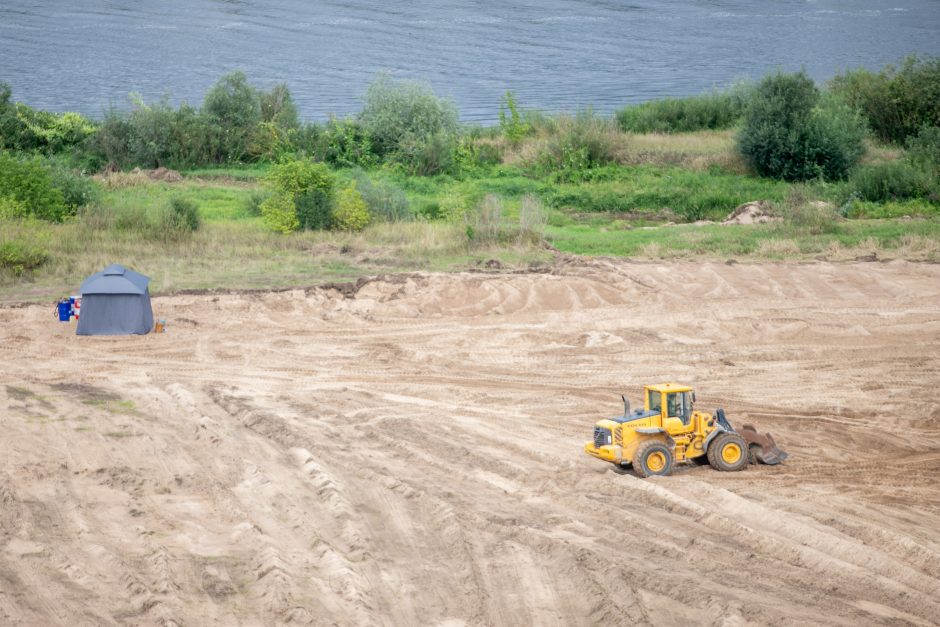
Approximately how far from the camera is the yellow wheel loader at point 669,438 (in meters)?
13.0

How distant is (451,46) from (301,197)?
197 ft


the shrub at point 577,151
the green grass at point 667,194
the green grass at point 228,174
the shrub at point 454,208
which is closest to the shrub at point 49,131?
the green grass at point 228,174

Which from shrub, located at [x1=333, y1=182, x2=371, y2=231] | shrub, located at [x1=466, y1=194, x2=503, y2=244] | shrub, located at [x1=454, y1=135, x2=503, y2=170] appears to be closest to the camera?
shrub, located at [x1=466, y1=194, x2=503, y2=244]

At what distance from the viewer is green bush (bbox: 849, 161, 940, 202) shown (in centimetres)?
3072

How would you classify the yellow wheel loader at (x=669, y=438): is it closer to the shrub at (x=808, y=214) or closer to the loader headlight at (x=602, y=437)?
the loader headlight at (x=602, y=437)

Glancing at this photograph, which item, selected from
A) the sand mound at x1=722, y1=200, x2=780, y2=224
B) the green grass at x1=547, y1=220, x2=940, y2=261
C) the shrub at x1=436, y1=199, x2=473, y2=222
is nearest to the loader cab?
the green grass at x1=547, y1=220, x2=940, y2=261

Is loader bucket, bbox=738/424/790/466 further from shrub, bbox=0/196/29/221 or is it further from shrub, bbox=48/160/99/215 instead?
shrub, bbox=48/160/99/215

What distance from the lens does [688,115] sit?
149 feet

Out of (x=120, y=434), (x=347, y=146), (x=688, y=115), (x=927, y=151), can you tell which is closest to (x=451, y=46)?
(x=688, y=115)

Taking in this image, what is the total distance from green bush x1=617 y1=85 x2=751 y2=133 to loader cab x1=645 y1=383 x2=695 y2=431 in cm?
3269

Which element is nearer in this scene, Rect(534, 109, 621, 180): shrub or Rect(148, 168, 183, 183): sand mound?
Rect(148, 168, 183, 183): sand mound

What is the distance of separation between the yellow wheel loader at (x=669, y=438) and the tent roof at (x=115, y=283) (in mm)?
9760

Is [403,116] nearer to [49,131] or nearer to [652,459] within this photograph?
[49,131]

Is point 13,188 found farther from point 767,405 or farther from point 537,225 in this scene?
point 767,405
